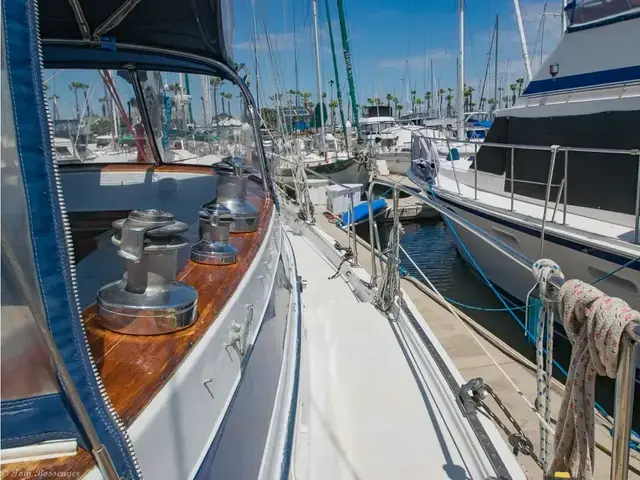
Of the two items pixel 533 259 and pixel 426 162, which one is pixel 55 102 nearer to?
pixel 533 259

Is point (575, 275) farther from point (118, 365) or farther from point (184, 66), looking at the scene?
point (118, 365)

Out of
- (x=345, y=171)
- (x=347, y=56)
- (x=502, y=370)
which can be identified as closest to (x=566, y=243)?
(x=502, y=370)

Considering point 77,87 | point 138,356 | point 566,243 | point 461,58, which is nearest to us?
point 138,356

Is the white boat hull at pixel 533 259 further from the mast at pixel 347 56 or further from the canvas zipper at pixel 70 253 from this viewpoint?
the mast at pixel 347 56

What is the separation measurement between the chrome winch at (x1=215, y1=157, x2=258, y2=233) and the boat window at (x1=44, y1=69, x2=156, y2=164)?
44.3 inches

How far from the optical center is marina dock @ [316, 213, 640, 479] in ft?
10.2

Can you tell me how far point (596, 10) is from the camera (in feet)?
21.8

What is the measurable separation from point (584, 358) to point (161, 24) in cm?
258

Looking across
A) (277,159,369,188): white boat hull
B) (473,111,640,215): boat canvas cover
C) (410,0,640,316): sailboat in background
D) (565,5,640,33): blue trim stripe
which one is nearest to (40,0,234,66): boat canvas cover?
(410,0,640,316): sailboat in background

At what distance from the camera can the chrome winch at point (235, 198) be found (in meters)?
2.72

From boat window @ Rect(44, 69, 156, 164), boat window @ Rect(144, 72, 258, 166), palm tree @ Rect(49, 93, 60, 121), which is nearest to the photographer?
palm tree @ Rect(49, 93, 60, 121)

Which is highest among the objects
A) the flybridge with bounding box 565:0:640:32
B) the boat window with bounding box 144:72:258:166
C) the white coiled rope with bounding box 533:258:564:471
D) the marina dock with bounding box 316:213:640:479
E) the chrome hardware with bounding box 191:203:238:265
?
the flybridge with bounding box 565:0:640:32

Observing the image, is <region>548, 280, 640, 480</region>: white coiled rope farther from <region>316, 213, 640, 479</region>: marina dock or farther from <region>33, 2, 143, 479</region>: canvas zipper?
<region>33, 2, 143, 479</region>: canvas zipper

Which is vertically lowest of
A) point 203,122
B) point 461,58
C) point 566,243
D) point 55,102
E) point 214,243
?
point 566,243
